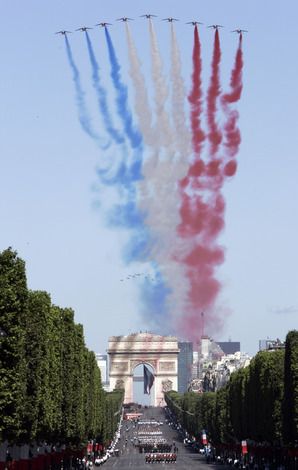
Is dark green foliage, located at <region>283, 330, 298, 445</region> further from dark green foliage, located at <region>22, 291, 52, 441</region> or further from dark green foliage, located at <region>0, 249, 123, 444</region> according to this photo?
dark green foliage, located at <region>22, 291, 52, 441</region>

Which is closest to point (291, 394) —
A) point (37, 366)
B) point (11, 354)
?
point (37, 366)

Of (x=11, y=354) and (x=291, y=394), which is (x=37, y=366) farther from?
(x=291, y=394)

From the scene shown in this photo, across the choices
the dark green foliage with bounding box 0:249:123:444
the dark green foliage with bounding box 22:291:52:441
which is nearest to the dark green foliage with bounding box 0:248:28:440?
the dark green foliage with bounding box 0:249:123:444

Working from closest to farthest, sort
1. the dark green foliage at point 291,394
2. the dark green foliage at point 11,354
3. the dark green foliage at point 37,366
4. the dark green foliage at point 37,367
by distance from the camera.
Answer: the dark green foliage at point 11,354 → the dark green foliage at point 37,367 → the dark green foliage at point 37,366 → the dark green foliage at point 291,394

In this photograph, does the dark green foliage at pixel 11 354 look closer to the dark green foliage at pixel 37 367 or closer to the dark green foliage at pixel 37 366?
the dark green foliage at pixel 37 367

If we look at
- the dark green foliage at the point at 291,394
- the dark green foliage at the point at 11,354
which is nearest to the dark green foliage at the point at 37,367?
the dark green foliage at the point at 11,354

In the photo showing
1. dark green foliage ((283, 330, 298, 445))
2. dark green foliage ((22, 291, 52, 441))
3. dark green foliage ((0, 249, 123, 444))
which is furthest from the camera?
dark green foliage ((283, 330, 298, 445))

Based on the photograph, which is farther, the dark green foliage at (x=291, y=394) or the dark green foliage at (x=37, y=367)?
the dark green foliage at (x=291, y=394)

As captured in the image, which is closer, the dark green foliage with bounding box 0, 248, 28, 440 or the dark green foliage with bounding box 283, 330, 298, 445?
the dark green foliage with bounding box 0, 248, 28, 440
